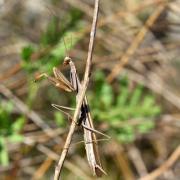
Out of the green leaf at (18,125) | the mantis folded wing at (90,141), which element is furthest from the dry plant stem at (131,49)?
the mantis folded wing at (90,141)

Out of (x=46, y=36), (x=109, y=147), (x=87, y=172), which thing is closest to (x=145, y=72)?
(x=109, y=147)

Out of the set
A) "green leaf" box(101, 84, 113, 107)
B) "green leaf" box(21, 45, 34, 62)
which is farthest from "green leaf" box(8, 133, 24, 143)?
"green leaf" box(101, 84, 113, 107)

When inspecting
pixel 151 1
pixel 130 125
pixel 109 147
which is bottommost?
pixel 109 147

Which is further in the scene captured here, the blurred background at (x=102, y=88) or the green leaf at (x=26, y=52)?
the blurred background at (x=102, y=88)

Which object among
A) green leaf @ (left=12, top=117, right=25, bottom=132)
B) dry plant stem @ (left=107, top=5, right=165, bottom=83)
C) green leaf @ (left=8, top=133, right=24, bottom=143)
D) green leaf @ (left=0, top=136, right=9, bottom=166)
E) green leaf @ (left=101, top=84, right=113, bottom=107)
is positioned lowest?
green leaf @ (left=0, top=136, right=9, bottom=166)

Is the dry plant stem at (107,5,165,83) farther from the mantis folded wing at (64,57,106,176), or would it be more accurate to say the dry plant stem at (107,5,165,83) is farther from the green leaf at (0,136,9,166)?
the mantis folded wing at (64,57,106,176)

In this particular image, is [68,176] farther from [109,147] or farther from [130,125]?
[130,125]

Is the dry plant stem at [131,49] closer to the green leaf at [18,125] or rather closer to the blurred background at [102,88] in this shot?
the blurred background at [102,88]

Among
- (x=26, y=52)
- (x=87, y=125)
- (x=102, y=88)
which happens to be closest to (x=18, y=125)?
(x=26, y=52)
